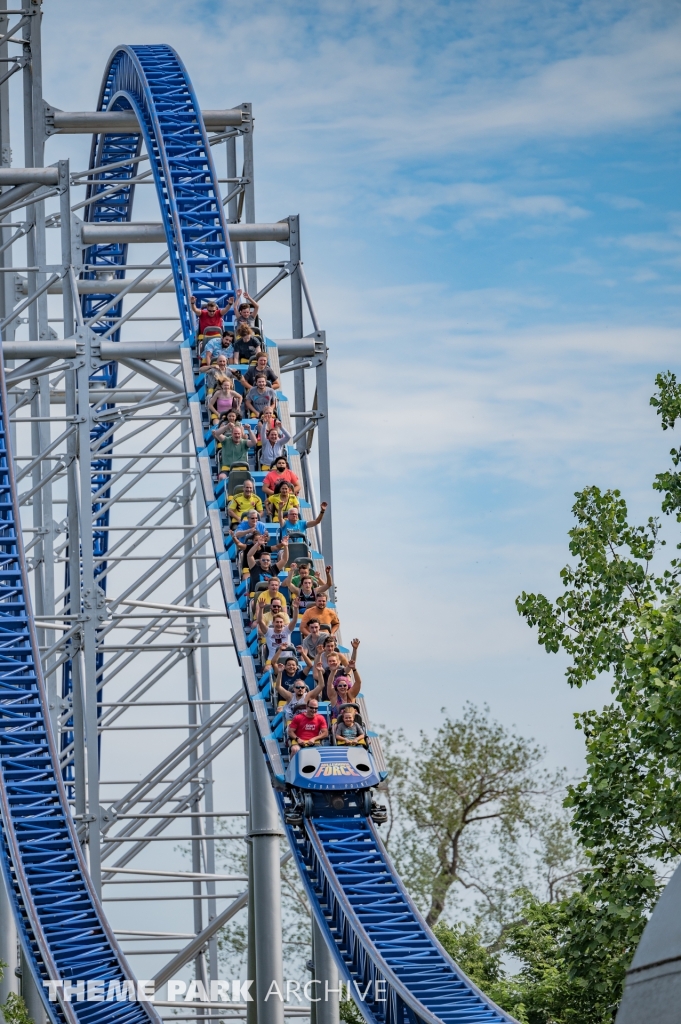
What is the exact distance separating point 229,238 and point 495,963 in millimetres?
6774

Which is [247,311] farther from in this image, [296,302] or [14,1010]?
[14,1010]

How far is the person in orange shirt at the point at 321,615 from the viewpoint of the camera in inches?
404

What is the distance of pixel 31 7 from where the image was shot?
1430 cm

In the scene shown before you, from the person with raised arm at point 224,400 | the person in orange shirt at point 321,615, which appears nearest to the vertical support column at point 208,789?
the person with raised arm at point 224,400

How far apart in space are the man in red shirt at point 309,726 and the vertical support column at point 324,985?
8.30ft

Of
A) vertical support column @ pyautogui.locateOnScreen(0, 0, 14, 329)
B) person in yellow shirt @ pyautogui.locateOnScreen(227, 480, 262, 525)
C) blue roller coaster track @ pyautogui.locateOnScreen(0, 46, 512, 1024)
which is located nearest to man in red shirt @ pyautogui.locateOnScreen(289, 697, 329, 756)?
blue roller coaster track @ pyautogui.locateOnScreen(0, 46, 512, 1024)

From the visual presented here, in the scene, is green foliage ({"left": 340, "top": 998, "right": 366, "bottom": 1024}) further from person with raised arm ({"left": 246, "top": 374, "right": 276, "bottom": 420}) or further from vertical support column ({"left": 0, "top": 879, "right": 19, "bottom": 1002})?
person with raised arm ({"left": 246, "top": 374, "right": 276, "bottom": 420})

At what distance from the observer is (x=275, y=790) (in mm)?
9656

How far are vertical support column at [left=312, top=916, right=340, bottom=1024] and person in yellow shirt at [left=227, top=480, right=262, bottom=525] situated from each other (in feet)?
9.85

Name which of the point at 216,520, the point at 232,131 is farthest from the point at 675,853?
the point at 232,131

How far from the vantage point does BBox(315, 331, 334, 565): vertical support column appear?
12.5m

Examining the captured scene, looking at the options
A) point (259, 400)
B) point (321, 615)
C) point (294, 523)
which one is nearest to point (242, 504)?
point (294, 523)

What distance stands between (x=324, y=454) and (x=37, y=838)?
3.68m

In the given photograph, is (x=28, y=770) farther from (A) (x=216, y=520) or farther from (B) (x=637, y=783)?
(B) (x=637, y=783)
